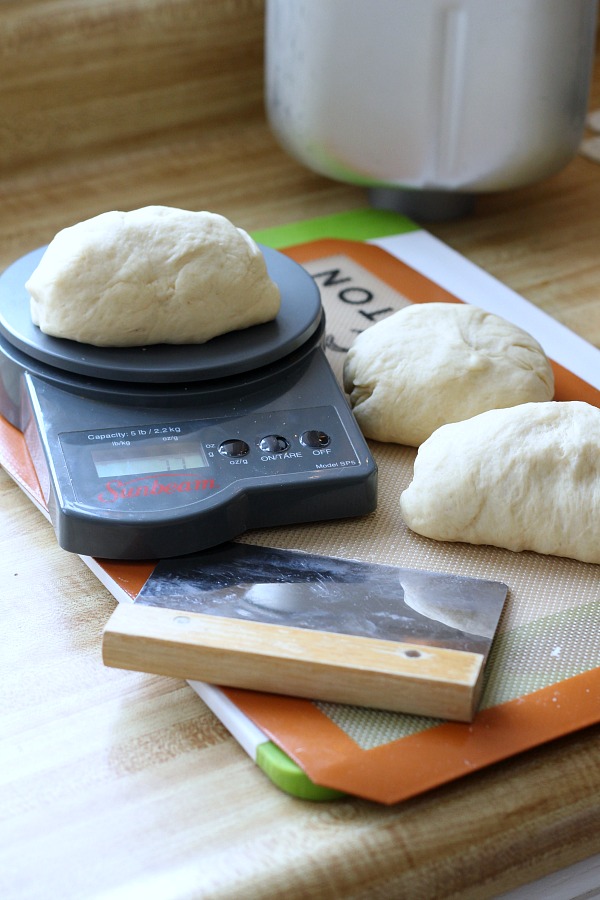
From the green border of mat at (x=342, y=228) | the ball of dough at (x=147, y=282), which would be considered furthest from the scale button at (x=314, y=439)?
the green border of mat at (x=342, y=228)

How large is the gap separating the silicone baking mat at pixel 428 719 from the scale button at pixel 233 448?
61mm

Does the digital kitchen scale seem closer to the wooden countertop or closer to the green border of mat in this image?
the wooden countertop

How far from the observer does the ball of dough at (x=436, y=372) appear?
862 mm

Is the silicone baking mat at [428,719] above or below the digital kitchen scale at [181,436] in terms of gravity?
below

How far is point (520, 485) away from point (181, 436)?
0.83 ft

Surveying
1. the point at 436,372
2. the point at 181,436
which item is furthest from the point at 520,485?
the point at 181,436

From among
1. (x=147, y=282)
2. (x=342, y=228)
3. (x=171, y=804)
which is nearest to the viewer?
(x=171, y=804)

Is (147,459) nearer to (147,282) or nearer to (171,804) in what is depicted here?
(147,282)

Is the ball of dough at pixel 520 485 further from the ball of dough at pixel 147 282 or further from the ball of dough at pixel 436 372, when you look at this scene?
the ball of dough at pixel 147 282

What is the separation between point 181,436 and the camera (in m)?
0.80

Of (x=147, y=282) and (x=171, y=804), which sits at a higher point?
(x=147, y=282)

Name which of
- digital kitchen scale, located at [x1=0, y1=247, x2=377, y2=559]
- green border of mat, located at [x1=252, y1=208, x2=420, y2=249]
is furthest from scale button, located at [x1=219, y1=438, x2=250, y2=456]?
green border of mat, located at [x1=252, y1=208, x2=420, y2=249]

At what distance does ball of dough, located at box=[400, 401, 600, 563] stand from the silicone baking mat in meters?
0.02

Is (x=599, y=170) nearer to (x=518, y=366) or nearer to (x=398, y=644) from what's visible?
(x=518, y=366)
